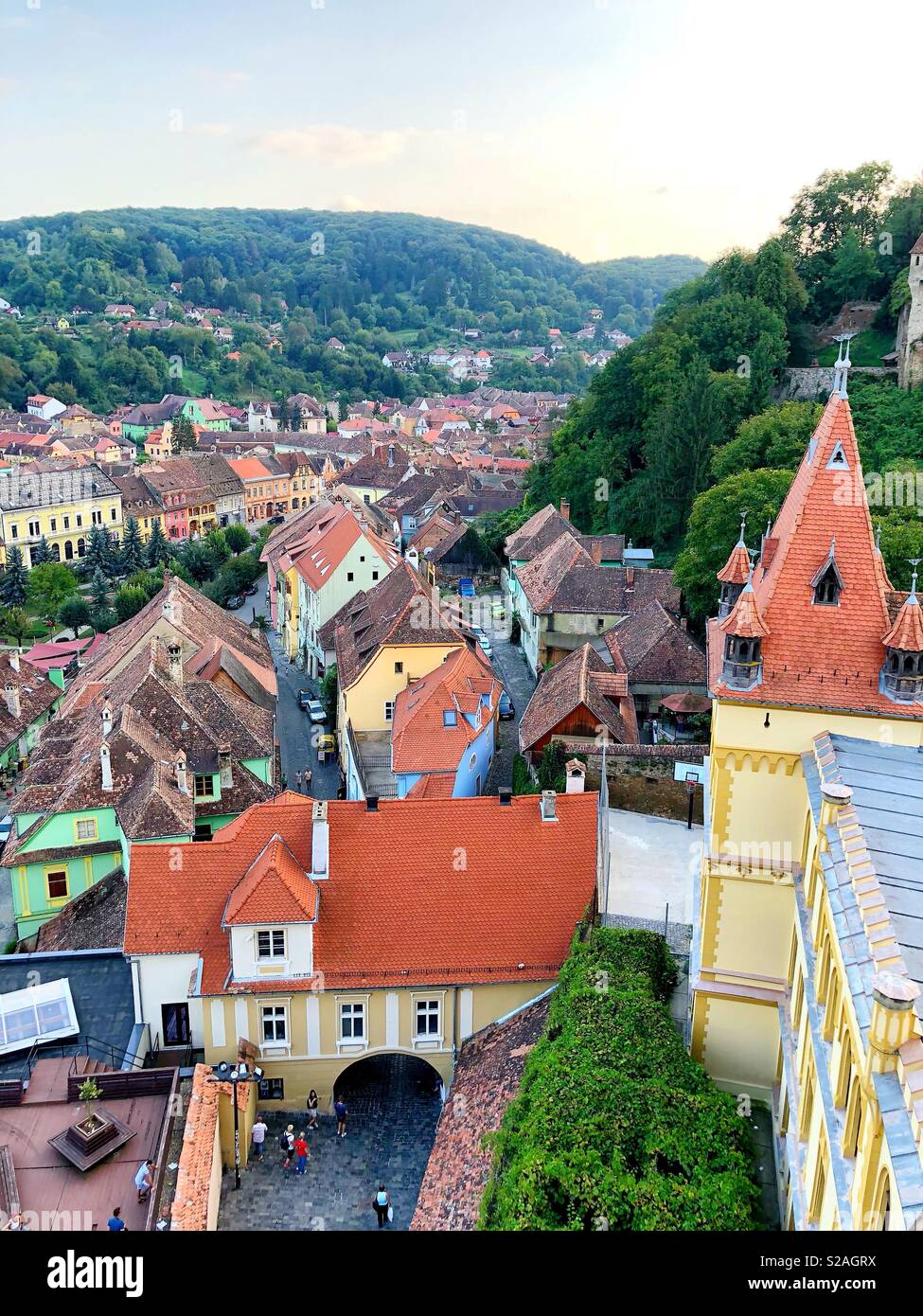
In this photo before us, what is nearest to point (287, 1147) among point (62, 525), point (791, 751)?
point (791, 751)

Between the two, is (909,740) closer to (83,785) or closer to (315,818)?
(315,818)

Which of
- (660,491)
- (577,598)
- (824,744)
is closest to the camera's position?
(824,744)

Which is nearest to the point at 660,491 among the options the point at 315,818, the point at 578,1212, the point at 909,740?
the point at 315,818

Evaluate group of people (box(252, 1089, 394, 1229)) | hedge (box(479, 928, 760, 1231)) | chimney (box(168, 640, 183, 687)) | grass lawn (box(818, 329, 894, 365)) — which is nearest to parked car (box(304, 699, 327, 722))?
chimney (box(168, 640, 183, 687))

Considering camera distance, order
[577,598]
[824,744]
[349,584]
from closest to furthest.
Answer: [824,744] < [577,598] < [349,584]

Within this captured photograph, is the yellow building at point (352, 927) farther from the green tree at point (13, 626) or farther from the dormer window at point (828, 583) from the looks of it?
the green tree at point (13, 626)

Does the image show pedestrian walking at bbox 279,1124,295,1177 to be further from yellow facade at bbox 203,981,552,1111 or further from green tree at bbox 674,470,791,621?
green tree at bbox 674,470,791,621

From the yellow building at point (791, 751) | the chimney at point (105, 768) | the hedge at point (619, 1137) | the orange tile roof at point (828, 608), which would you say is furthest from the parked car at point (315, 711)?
the orange tile roof at point (828, 608)
